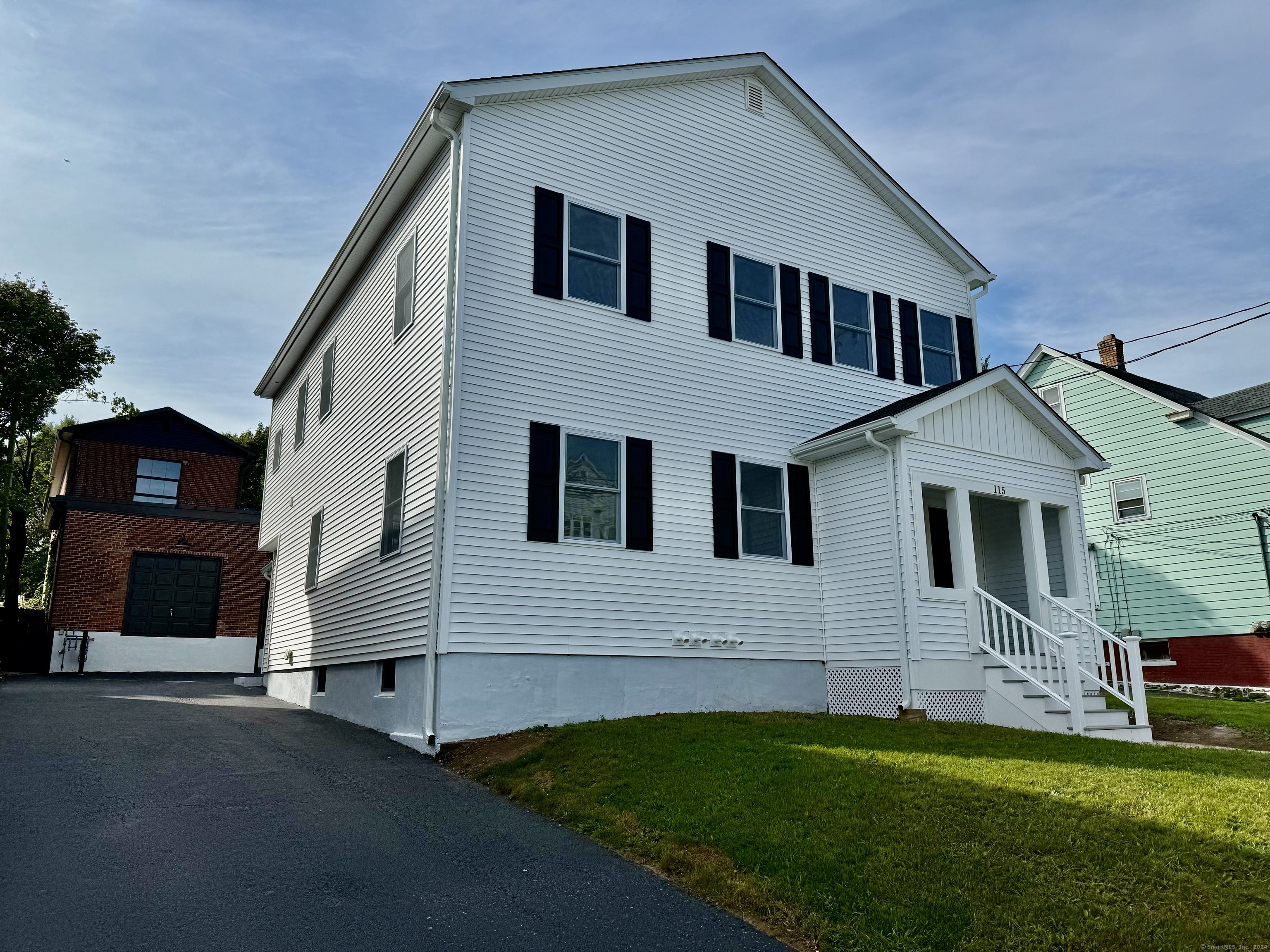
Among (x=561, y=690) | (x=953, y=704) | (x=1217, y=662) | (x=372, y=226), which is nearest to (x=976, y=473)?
(x=953, y=704)

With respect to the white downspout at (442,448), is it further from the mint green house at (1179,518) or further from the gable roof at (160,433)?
the gable roof at (160,433)

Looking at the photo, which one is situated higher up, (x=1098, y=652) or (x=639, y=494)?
(x=639, y=494)

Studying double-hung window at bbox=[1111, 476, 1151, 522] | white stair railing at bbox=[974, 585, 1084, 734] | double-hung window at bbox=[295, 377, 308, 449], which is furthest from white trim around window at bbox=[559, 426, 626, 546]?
double-hung window at bbox=[1111, 476, 1151, 522]

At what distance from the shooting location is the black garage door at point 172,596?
24219 mm

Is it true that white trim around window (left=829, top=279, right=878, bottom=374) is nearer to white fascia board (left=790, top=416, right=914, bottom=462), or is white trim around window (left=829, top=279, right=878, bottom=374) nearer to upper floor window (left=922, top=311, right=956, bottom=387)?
upper floor window (left=922, top=311, right=956, bottom=387)

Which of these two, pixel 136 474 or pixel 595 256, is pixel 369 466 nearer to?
pixel 595 256

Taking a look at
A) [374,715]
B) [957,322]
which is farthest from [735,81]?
[374,715]

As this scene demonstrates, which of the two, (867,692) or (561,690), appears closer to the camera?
(561,690)

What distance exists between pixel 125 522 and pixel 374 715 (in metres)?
16.3

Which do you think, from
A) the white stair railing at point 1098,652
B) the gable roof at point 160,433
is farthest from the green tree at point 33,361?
the white stair railing at point 1098,652

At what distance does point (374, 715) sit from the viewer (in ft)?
38.7

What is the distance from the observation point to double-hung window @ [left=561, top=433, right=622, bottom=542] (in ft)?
36.3

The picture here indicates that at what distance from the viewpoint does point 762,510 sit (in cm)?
1269

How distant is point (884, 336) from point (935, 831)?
395 inches
